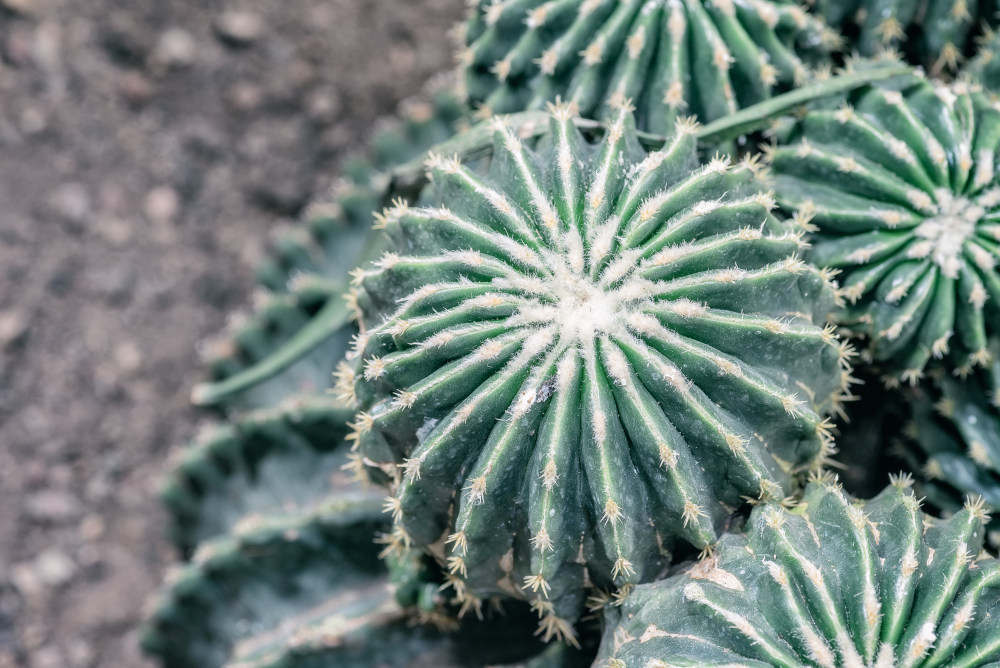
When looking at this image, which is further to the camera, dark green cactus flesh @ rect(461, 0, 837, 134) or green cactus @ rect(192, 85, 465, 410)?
green cactus @ rect(192, 85, 465, 410)

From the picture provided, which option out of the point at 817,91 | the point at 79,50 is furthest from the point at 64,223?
the point at 817,91

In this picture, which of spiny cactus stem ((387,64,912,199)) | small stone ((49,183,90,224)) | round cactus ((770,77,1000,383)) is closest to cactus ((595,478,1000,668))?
round cactus ((770,77,1000,383))

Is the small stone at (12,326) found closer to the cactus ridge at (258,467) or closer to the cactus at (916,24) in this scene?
the cactus ridge at (258,467)

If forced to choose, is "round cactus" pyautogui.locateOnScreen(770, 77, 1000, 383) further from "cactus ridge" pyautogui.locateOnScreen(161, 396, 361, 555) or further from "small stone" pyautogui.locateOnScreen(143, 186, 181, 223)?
"small stone" pyautogui.locateOnScreen(143, 186, 181, 223)

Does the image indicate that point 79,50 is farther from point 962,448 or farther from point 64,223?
point 962,448

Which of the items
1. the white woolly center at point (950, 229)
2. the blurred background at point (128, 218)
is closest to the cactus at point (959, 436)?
the white woolly center at point (950, 229)

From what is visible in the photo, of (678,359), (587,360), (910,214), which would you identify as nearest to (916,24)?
(910,214)
